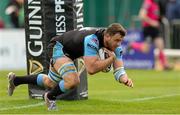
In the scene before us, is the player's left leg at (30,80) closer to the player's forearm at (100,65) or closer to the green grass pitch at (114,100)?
the green grass pitch at (114,100)

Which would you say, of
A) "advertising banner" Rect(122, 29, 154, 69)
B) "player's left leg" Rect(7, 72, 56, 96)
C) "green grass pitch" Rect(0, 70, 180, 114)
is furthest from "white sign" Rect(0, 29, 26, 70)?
"player's left leg" Rect(7, 72, 56, 96)

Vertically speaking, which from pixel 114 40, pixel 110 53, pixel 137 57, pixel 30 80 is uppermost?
pixel 114 40

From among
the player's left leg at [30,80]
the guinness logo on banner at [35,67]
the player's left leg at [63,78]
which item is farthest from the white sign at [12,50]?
the player's left leg at [63,78]

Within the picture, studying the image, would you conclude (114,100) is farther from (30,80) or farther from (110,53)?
(110,53)

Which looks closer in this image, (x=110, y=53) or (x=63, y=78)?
(x=110, y=53)

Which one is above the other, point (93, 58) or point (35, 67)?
point (93, 58)

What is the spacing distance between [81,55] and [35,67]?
2.04 meters

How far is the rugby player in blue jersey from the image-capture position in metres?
12.5

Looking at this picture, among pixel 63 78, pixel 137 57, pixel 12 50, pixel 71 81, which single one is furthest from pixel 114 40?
pixel 12 50

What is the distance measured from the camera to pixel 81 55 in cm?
1309

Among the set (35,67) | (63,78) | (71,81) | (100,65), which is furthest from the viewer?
(35,67)

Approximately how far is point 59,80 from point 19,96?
307cm

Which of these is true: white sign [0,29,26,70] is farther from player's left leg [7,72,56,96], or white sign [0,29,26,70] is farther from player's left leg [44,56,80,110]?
player's left leg [44,56,80,110]

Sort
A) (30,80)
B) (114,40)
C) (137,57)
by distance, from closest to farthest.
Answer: (114,40), (30,80), (137,57)
